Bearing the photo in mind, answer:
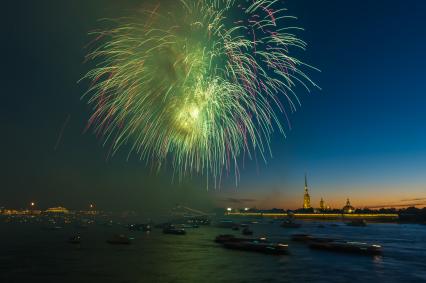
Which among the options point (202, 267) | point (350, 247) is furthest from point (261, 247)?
point (202, 267)

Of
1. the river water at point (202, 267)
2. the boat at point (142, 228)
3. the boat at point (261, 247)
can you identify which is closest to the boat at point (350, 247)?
the river water at point (202, 267)


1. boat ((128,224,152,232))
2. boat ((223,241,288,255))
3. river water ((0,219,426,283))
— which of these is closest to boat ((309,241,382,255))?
river water ((0,219,426,283))

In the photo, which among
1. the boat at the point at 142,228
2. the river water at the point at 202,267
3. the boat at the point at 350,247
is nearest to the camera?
the river water at the point at 202,267

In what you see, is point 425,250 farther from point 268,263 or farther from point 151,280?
point 151,280

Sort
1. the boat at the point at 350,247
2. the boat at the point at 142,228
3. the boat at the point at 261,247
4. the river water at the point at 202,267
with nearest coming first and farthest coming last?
the river water at the point at 202,267 → the boat at the point at 261,247 → the boat at the point at 350,247 → the boat at the point at 142,228

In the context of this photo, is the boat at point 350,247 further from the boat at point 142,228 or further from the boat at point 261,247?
the boat at point 142,228

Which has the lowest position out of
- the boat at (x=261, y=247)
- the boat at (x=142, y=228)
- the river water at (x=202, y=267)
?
the river water at (x=202, y=267)

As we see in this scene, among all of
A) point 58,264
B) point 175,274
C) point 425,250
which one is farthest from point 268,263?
point 425,250
